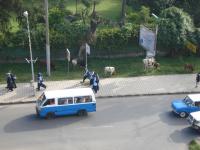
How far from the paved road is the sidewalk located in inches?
53.5

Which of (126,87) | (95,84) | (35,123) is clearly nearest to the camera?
(35,123)

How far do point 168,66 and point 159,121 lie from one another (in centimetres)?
1060

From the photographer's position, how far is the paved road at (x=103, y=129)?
2994 cm

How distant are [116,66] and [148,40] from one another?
343 cm

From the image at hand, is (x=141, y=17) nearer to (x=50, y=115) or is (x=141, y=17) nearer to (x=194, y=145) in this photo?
(x=50, y=115)

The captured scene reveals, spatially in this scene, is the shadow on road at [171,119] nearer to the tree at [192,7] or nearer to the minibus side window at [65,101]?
the minibus side window at [65,101]

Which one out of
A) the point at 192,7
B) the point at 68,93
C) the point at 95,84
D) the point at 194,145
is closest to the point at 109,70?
the point at 95,84

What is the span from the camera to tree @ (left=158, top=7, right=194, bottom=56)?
143 ft

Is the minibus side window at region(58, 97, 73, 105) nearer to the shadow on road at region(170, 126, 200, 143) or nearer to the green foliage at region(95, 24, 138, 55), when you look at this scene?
the shadow on road at region(170, 126, 200, 143)

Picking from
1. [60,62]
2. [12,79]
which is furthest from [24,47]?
[12,79]

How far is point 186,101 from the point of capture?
3388 cm

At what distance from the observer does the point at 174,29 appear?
1708 inches

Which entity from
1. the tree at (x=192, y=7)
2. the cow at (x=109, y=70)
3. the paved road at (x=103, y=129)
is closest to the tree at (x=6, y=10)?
the cow at (x=109, y=70)

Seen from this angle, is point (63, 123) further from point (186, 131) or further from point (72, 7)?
point (72, 7)
